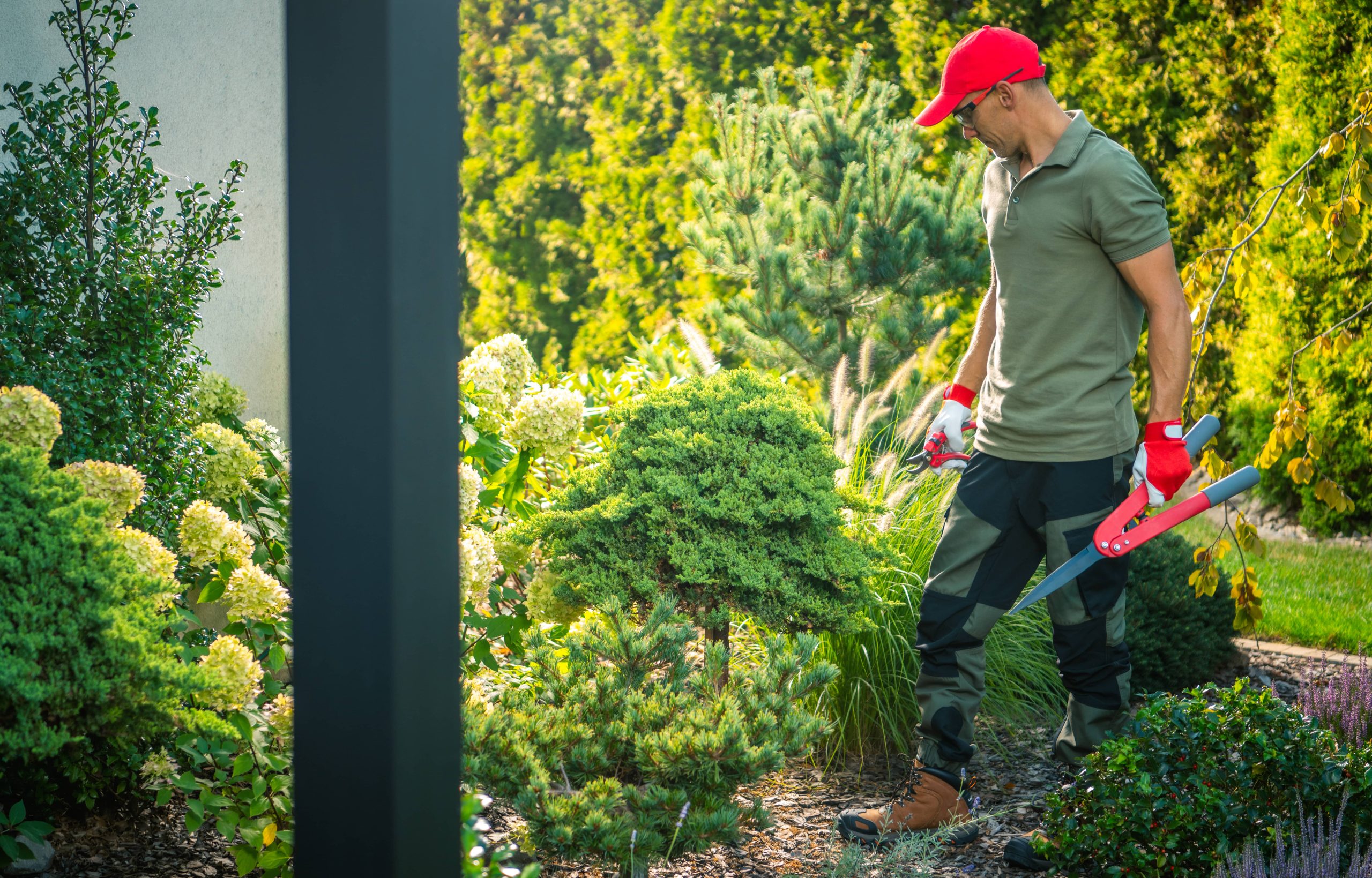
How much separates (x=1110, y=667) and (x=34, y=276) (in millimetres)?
2708

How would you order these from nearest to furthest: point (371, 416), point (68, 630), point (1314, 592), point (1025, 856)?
1. point (371, 416)
2. point (68, 630)
3. point (1025, 856)
4. point (1314, 592)

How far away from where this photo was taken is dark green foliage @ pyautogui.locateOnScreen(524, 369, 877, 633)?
Result: 8.75 feet

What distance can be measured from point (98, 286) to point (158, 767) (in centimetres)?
110

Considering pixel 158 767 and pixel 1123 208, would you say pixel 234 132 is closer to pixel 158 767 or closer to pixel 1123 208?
pixel 158 767

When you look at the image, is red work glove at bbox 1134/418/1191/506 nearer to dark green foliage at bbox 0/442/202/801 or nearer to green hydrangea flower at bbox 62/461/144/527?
dark green foliage at bbox 0/442/202/801

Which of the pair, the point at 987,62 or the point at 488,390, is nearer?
the point at 987,62

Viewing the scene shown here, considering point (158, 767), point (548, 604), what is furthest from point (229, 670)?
point (548, 604)

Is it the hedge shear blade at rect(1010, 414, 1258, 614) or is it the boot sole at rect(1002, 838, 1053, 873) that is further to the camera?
the boot sole at rect(1002, 838, 1053, 873)

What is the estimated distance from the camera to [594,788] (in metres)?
1.95

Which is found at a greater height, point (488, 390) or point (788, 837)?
point (488, 390)

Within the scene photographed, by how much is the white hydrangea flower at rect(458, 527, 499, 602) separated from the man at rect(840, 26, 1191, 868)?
1086mm

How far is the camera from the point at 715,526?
2.74 m

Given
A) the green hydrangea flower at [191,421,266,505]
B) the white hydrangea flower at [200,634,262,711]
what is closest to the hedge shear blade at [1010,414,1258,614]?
the white hydrangea flower at [200,634,262,711]

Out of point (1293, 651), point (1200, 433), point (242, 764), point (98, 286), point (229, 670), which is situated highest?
point (98, 286)
